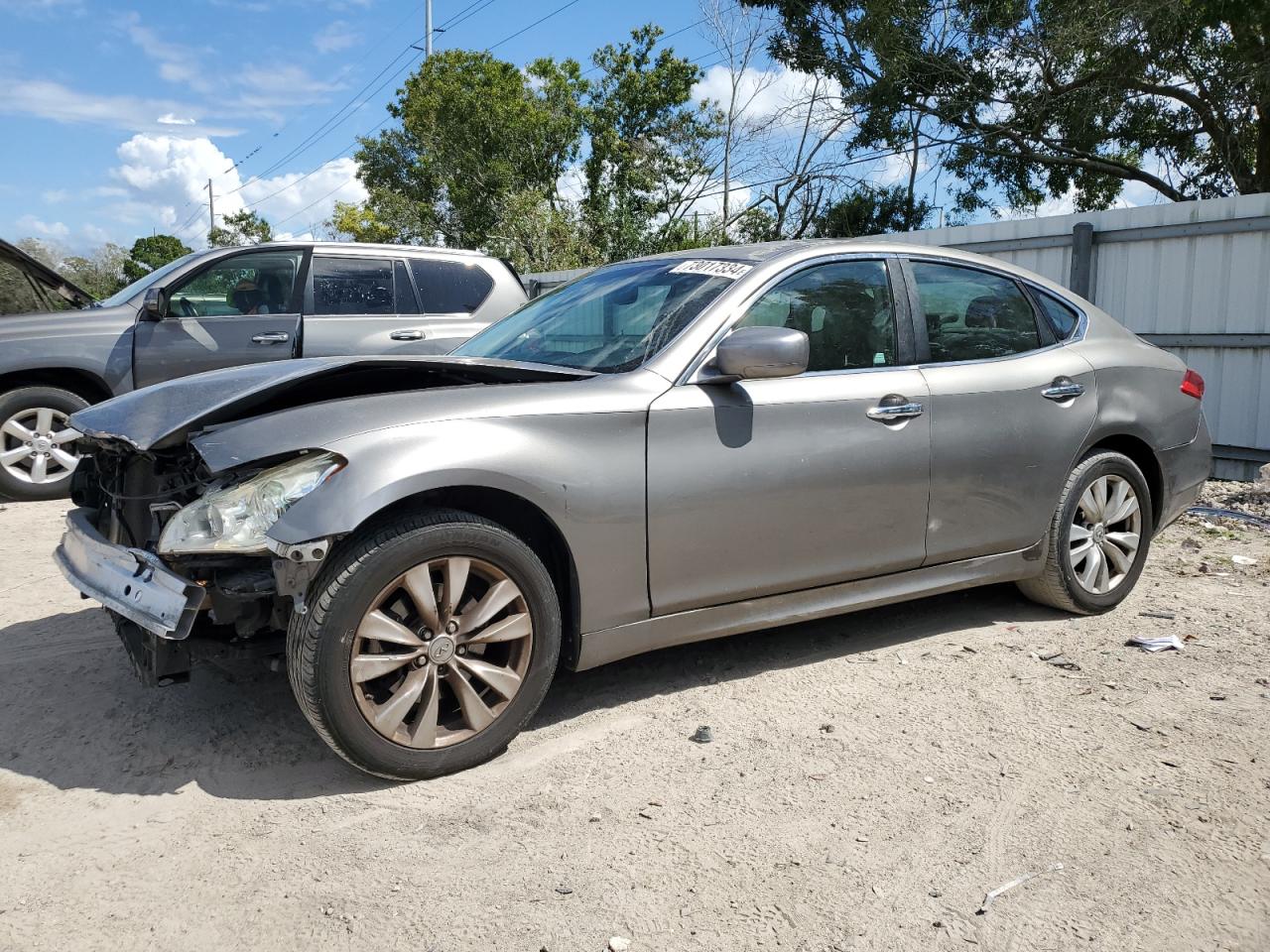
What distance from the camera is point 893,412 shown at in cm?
397

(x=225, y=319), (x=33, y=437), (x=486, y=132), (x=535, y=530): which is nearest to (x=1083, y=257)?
(x=225, y=319)

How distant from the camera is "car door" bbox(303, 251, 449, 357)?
808 cm

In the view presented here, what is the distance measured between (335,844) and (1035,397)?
3.27 m

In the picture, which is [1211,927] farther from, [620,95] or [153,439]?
[620,95]

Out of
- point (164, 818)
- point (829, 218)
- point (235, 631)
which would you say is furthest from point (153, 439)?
point (829, 218)

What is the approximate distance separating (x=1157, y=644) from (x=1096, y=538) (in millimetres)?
545

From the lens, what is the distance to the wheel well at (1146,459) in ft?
15.7

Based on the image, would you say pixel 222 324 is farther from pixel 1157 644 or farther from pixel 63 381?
pixel 1157 644

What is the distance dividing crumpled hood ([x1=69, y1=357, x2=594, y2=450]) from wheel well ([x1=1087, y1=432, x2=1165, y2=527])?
8.70 feet

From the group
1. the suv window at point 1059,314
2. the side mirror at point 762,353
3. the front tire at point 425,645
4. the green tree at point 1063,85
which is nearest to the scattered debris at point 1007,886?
the front tire at point 425,645

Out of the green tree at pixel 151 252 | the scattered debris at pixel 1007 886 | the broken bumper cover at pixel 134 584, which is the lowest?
the scattered debris at pixel 1007 886

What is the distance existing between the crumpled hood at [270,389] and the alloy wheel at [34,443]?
15.0ft

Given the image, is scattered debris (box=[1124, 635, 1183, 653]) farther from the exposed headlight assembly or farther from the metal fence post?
the metal fence post

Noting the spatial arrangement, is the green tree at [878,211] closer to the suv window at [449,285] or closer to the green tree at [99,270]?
the suv window at [449,285]
